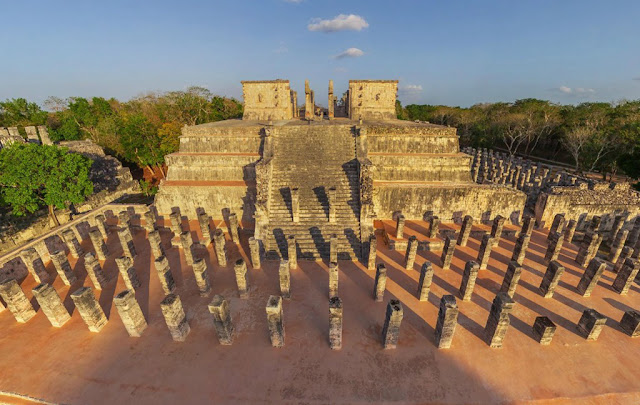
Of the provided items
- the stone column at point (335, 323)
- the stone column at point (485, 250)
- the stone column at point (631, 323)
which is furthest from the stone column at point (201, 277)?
the stone column at point (631, 323)

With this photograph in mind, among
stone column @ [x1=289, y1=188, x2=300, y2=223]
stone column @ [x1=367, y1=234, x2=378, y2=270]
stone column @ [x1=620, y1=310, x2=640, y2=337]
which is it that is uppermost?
stone column @ [x1=289, y1=188, x2=300, y2=223]

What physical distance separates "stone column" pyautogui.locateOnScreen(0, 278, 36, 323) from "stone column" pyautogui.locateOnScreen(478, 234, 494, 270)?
20.7 m

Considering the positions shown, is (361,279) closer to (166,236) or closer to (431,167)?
(431,167)

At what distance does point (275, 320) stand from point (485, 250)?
1091 cm

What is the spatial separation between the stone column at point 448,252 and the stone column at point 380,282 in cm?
419

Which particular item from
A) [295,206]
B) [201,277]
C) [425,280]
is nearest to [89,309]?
[201,277]

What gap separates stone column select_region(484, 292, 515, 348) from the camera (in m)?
8.82

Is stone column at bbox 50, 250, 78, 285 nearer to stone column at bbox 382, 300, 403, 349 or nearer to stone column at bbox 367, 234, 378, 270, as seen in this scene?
stone column at bbox 367, 234, 378, 270

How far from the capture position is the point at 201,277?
1155 centimetres

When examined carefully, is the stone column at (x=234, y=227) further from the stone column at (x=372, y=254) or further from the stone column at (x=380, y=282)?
the stone column at (x=380, y=282)

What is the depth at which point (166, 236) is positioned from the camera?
56.7 ft

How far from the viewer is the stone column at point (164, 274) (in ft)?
37.9

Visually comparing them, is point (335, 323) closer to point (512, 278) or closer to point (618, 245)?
point (512, 278)

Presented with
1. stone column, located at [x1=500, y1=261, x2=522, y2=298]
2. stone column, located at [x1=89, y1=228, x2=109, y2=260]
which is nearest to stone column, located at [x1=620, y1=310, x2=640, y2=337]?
stone column, located at [x1=500, y1=261, x2=522, y2=298]
